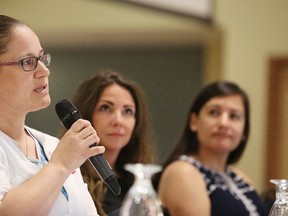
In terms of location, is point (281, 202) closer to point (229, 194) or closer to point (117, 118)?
point (117, 118)

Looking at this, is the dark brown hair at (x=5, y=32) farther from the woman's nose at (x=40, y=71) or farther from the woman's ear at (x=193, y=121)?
the woman's ear at (x=193, y=121)

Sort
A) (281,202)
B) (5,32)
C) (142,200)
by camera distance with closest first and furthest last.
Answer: (142,200)
(5,32)
(281,202)

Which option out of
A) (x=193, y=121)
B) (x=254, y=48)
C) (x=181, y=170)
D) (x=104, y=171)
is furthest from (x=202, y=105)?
(x=254, y=48)

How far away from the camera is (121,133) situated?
257 centimetres

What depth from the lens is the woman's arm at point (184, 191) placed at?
9.64 feet

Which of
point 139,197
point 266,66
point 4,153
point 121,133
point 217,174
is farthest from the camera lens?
point 266,66

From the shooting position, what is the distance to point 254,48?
18.6 feet

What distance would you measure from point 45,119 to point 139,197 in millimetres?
4508

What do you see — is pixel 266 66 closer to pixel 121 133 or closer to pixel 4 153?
pixel 121 133

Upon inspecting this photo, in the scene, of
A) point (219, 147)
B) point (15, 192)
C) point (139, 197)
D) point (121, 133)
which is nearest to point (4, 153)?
point (15, 192)

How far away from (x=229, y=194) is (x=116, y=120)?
0.73 meters

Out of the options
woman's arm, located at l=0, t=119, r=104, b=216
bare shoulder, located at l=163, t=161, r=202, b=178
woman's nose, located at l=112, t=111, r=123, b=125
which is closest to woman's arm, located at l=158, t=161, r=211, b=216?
bare shoulder, located at l=163, t=161, r=202, b=178

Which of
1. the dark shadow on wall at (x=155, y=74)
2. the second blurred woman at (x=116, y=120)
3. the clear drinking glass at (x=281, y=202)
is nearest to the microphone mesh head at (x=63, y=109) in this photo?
the clear drinking glass at (x=281, y=202)

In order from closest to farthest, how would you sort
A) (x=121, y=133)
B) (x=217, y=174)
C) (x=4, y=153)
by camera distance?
(x=4, y=153)
(x=121, y=133)
(x=217, y=174)
